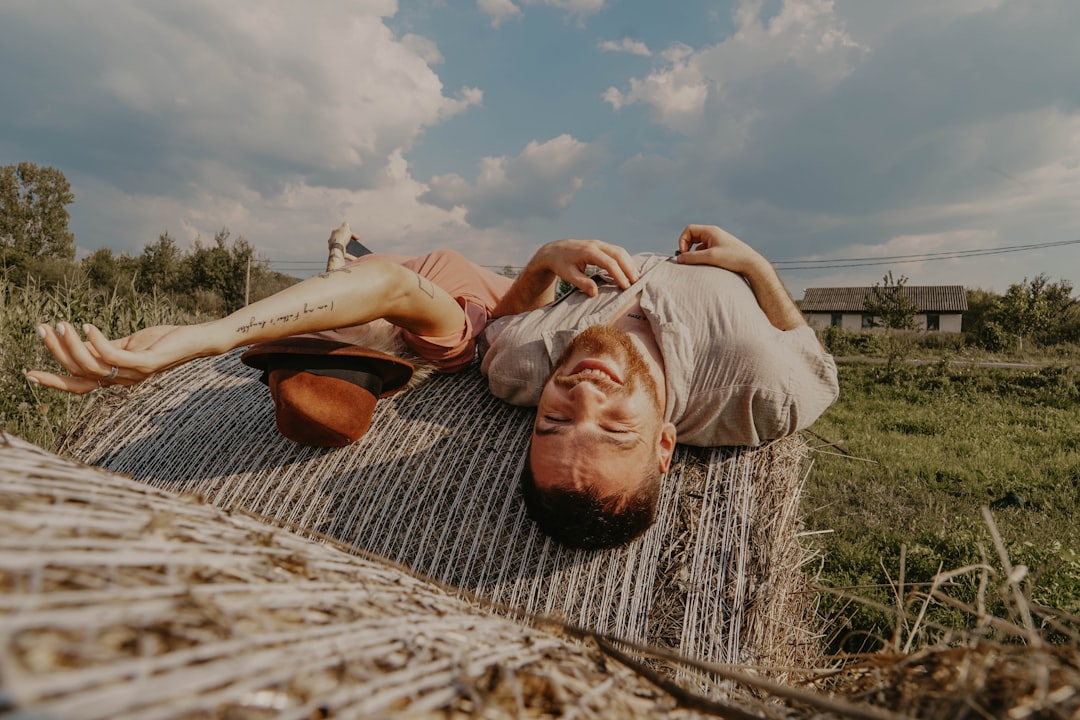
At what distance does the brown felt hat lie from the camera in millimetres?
2496

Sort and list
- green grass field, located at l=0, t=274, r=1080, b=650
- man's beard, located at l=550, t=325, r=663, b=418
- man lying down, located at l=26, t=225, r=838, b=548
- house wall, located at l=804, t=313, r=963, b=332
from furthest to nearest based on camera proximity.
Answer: house wall, located at l=804, t=313, r=963, b=332, green grass field, located at l=0, t=274, r=1080, b=650, man's beard, located at l=550, t=325, r=663, b=418, man lying down, located at l=26, t=225, r=838, b=548

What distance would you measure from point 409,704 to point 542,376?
2.04m

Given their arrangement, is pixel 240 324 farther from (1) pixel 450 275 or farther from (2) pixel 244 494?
(1) pixel 450 275

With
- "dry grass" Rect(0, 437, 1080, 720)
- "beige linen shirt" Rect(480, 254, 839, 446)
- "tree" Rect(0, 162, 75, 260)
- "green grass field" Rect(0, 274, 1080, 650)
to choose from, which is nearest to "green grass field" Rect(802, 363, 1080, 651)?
"green grass field" Rect(0, 274, 1080, 650)

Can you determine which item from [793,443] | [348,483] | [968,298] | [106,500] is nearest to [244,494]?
[348,483]

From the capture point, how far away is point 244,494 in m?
2.79

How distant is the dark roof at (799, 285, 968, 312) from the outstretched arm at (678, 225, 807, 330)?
41.1 meters

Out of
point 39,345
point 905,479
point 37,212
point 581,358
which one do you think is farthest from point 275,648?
point 37,212

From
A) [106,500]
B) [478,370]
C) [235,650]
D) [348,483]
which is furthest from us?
[478,370]

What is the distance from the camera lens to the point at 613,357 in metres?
2.34

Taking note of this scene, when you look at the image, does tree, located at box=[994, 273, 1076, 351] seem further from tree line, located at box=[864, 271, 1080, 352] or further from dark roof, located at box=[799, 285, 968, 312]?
dark roof, located at box=[799, 285, 968, 312]

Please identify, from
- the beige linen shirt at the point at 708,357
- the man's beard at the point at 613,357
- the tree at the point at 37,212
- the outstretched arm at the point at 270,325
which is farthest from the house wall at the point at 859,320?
the tree at the point at 37,212

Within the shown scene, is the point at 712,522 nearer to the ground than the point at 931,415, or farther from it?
nearer to the ground

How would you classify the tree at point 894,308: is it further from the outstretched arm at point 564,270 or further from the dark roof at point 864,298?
the outstretched arm at point 564,270
